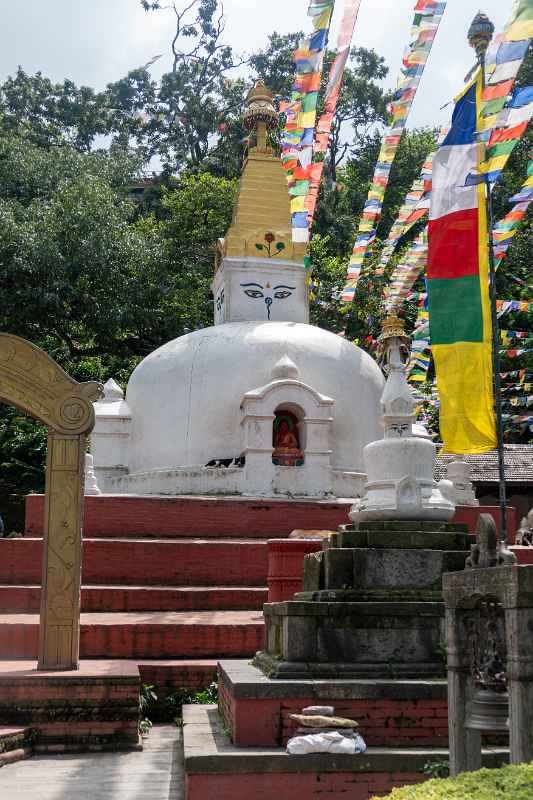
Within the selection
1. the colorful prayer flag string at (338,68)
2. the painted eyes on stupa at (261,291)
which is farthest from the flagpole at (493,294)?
the painted eyes on stupa at (261,291)

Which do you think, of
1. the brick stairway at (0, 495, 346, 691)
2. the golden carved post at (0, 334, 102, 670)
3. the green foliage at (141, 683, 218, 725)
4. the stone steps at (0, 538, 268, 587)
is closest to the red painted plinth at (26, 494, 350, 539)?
the brick stairway at (0, 495, 346, 691)

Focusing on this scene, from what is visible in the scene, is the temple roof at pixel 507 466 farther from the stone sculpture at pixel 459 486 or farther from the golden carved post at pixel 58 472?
the golden carved post at pixel 58 472

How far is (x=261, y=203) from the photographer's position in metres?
19.1

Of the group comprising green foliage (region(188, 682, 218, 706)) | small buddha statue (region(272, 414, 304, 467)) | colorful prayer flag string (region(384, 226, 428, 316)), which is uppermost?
colorful prayer flag string (region(384, 226, 428, 316))

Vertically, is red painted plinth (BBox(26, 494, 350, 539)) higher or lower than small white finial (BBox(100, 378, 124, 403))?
lower

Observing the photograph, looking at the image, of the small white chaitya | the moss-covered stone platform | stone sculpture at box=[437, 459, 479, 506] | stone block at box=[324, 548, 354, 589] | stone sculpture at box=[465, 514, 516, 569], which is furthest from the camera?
stone sculpture at box=[437, 459, 479, 506]

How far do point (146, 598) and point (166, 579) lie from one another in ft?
2.87

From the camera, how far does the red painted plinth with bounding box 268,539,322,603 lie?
9836 millimetres

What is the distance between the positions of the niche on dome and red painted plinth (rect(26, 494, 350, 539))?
4.97 feet

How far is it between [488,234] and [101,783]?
8.10m

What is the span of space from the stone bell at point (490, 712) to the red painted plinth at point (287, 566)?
5.09 metres

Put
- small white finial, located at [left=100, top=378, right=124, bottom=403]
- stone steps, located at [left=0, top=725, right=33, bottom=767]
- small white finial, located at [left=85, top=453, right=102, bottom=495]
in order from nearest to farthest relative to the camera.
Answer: stone steps, located at [left=0, top=725, right=33, bottom=767] → small white finial, located at [left=85, top=453, right=102, bottom=495] → small white finial, located at [left=100, top=378, right=124, bottom=403]

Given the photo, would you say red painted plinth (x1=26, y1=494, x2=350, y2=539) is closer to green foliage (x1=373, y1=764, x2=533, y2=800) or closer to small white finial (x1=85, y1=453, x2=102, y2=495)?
small white finial (x1=85, y1=453, x2=102, y2=495)

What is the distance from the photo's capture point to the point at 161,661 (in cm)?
984
